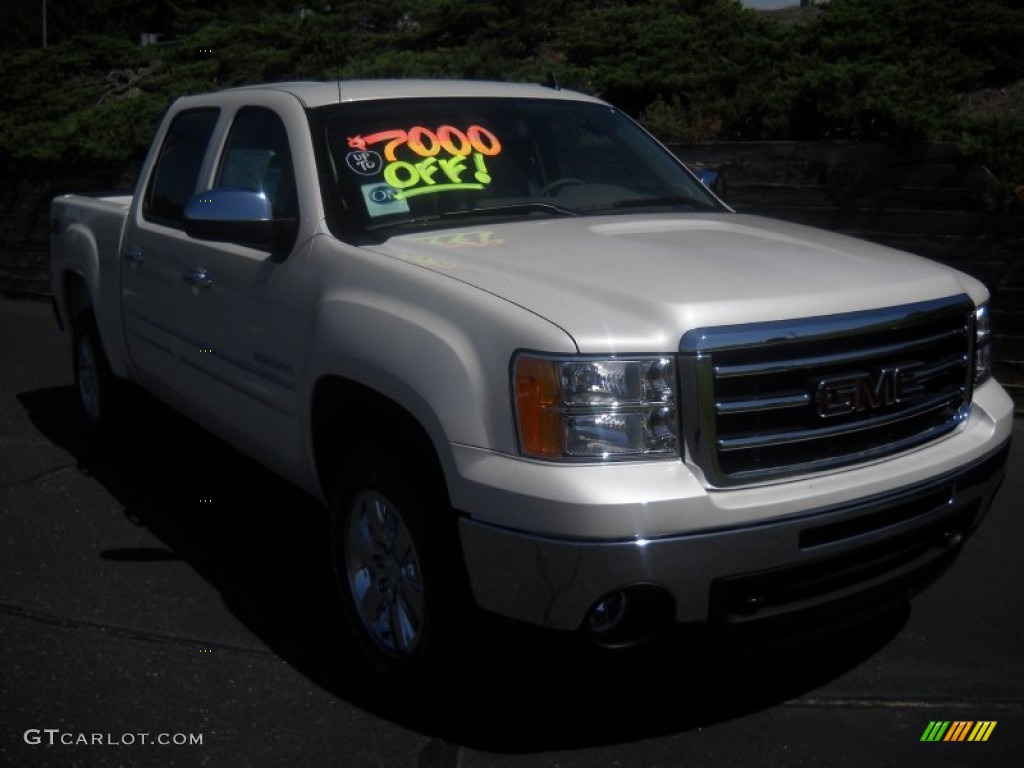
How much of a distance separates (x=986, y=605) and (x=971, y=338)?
53.6 inches

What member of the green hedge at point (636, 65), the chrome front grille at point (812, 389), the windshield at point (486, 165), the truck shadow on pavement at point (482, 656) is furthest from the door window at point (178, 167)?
the green hedge at point (636, 65)

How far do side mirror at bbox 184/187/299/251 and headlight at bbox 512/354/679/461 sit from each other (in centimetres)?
151

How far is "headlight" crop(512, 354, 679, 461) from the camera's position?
3104 millimetres

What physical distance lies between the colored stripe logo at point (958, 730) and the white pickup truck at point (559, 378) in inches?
18.0

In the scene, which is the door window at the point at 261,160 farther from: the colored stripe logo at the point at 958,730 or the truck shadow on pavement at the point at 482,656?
the colored stripe logo at the point at 958,730

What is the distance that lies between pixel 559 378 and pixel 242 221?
5.42 feet

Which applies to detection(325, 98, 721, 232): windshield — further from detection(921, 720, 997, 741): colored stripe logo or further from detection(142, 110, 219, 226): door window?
detection(921, 720, 997, 741): colored stripe logo

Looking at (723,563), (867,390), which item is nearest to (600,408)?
(723,563)

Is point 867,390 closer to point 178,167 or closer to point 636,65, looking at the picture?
point 178,167

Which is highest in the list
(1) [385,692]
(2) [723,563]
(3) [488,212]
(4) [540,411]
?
(3) [488,212]

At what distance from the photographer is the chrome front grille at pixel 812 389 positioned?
10.3 ft

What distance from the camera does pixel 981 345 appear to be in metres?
3.95

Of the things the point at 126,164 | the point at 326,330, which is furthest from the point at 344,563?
the point at 126,164

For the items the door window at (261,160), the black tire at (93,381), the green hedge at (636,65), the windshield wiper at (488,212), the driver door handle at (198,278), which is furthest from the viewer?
the green hedge at (636,65)
